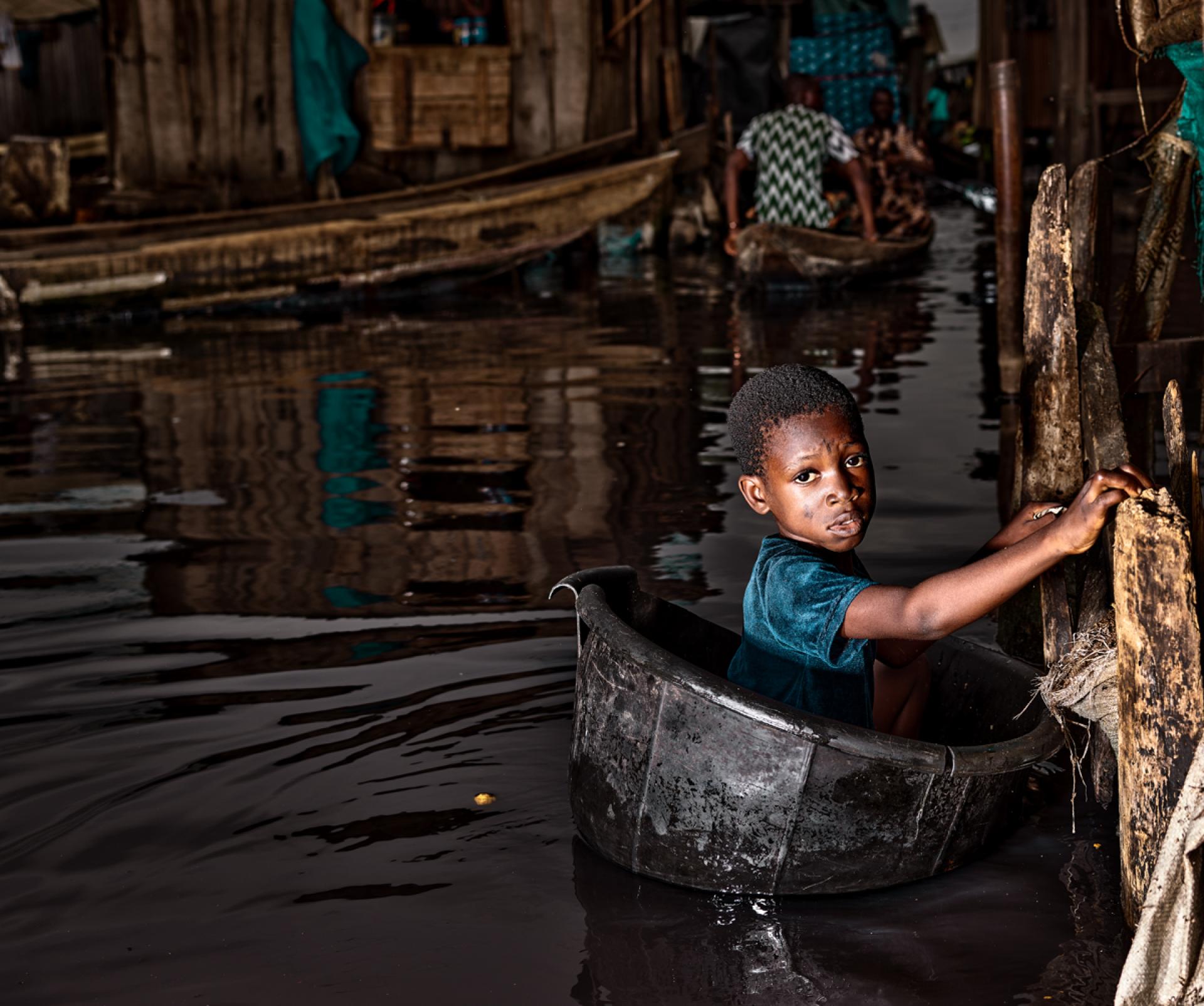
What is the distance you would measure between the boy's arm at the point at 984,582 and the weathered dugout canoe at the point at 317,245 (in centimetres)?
1075

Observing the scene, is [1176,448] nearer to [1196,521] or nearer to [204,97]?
[1196,521]

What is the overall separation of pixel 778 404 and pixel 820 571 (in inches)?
13.1

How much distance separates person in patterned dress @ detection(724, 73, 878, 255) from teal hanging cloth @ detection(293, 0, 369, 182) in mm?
3834

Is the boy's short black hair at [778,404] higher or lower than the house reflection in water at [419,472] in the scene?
higher

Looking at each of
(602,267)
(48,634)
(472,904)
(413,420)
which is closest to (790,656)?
(472,904)

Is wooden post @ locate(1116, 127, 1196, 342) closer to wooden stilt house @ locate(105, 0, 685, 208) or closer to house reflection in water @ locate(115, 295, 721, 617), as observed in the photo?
house reflection in water @ locate(115, 295, 721, 617)

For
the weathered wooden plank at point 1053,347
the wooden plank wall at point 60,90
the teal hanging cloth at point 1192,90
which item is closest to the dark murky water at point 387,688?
the weathered wooden plank at point 1053,347

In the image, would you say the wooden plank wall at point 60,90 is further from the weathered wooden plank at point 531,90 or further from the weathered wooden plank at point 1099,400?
the weathered wooden plank at point 1099,400

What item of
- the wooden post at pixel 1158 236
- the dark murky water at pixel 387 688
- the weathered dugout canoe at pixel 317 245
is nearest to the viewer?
the dark murky water at pixel 387 688

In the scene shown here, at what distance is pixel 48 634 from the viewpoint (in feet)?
14.1

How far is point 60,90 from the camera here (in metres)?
18.0

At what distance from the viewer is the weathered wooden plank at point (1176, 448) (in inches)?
95.8

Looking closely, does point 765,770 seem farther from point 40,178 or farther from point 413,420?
point 40,178

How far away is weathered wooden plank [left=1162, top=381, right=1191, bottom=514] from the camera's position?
7.98 feet
